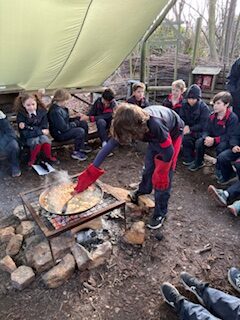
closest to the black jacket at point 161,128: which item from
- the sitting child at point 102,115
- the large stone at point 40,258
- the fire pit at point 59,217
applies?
the fire pit at point 59,217

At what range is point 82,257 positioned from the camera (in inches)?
94.4

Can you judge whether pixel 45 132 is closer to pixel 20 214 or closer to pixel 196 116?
pixel 20 214

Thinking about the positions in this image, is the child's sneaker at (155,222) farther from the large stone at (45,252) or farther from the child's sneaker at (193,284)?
the large stone at (45,252)

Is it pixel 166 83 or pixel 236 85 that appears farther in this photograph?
pixel 166 83

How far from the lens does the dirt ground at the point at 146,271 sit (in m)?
2.14

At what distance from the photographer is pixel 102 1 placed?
3340 millimetres

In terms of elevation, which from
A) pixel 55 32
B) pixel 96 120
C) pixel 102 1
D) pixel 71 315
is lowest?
pixel 71 315

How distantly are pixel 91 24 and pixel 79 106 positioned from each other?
8.32 ft

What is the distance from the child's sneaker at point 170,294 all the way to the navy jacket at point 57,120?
2.67 m

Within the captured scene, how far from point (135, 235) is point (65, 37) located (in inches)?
104

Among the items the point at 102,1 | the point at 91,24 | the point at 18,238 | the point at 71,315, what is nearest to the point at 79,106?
the point at 91,24

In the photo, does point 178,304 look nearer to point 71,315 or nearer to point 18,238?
point 71,315

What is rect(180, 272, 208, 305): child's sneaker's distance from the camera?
2.11m

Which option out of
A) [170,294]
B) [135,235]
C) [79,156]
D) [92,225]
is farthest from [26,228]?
[79,156]
